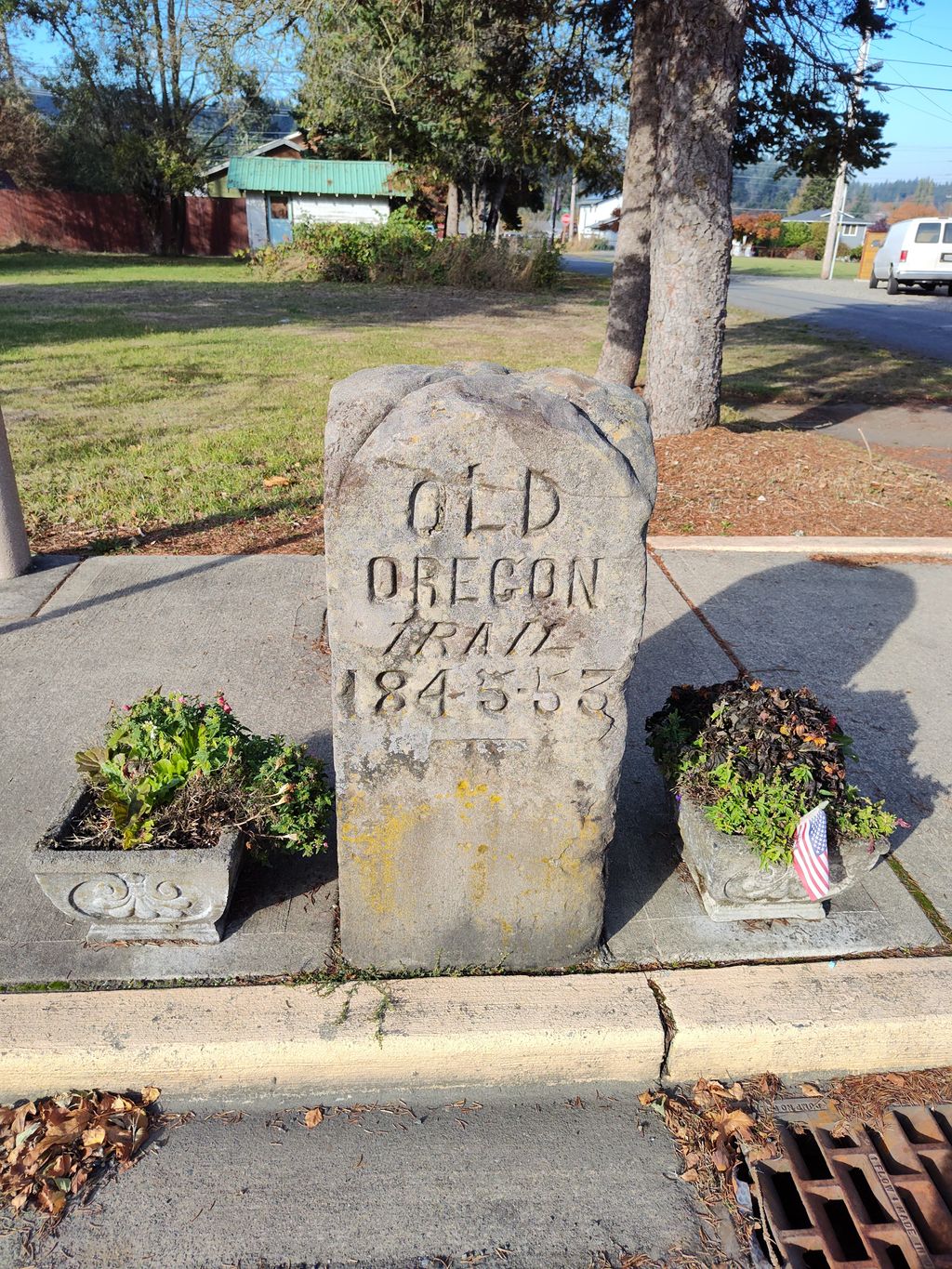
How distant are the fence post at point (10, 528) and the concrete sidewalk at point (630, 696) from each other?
0.31m

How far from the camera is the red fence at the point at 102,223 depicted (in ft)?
119

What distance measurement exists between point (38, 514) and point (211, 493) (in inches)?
49.0

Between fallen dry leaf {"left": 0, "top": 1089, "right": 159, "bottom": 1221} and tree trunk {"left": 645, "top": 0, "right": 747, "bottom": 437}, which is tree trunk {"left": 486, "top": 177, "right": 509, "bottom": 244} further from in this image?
fallen dry leaf {"left": 0, "top": 1089, "right": 159, "bottom": 1221}

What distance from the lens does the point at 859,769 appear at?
12.3 ft

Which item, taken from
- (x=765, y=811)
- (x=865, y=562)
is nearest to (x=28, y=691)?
(x=765, y=811)

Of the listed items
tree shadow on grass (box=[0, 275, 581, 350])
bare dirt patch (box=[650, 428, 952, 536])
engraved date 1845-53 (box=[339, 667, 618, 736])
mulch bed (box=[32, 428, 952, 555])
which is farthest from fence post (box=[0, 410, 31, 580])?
tree shadow on grass (box=[0, 275, 581, 350])

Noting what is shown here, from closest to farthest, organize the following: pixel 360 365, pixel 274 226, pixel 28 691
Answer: pixel 28 691
pixel 360 365
pixel 274 226

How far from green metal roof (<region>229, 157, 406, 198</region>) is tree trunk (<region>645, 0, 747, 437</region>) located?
29.4 m

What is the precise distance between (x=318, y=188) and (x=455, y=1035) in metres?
37.5

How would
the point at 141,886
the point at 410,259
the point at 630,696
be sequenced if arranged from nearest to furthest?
the point at 141,886, the point at 630,696, the point at 410,259

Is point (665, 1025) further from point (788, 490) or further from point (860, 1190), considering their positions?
point (788, 490)

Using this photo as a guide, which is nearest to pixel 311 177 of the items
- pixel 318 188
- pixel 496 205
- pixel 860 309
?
pixel 318 188

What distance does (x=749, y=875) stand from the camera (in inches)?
112

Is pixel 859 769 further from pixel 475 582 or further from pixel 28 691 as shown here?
pixel 28 691
